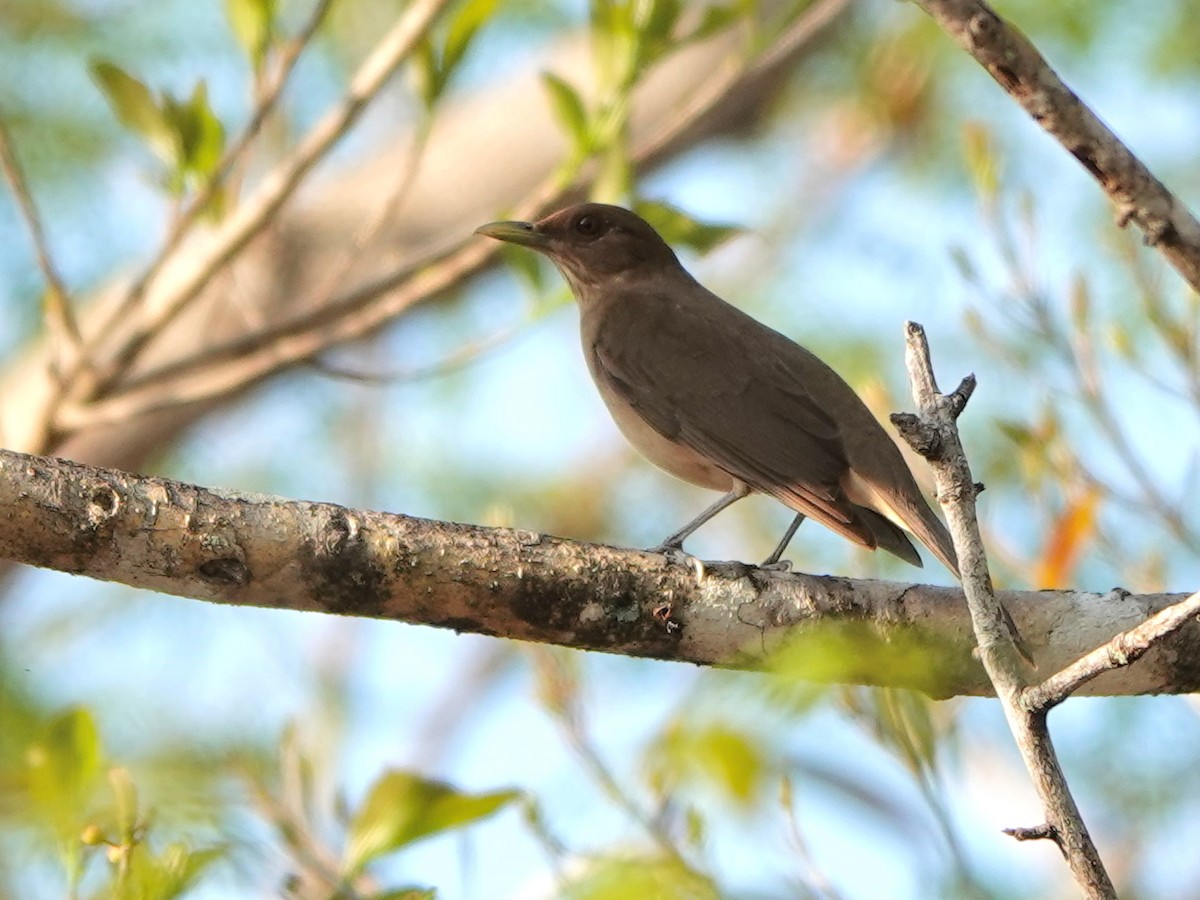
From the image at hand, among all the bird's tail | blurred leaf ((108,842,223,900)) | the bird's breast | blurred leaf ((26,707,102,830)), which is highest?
the bird's breast

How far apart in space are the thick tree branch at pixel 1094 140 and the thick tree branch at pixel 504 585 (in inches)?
42.7

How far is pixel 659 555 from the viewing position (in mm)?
4402

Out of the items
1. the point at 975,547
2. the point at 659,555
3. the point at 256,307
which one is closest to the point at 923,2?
the point at 975,547

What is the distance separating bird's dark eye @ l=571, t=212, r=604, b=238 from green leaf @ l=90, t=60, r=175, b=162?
2307 mm

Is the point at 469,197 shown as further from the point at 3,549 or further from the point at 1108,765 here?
the point at 3,549

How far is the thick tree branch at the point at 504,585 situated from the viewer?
3889 mm

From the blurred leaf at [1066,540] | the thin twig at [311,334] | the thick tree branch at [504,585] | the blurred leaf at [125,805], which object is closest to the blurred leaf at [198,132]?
the thin twig at [311,334]

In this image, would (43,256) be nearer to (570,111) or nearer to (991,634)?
(570,111)

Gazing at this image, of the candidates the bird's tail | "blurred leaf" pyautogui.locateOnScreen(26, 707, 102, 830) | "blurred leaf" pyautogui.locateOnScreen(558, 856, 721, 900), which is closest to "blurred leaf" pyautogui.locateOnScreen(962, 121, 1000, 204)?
the bird's tail

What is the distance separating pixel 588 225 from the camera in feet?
24.6

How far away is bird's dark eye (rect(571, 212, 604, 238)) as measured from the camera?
24.5 ft

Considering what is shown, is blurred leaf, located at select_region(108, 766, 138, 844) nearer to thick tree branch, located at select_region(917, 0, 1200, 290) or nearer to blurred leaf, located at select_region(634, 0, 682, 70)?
thick tree branch, located at select_region(917, 0, 1200, 290)

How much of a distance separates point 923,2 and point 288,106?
8.30 meters

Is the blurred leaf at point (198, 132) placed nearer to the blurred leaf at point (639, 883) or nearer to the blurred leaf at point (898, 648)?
the blurred leaf at point (898, 648)
